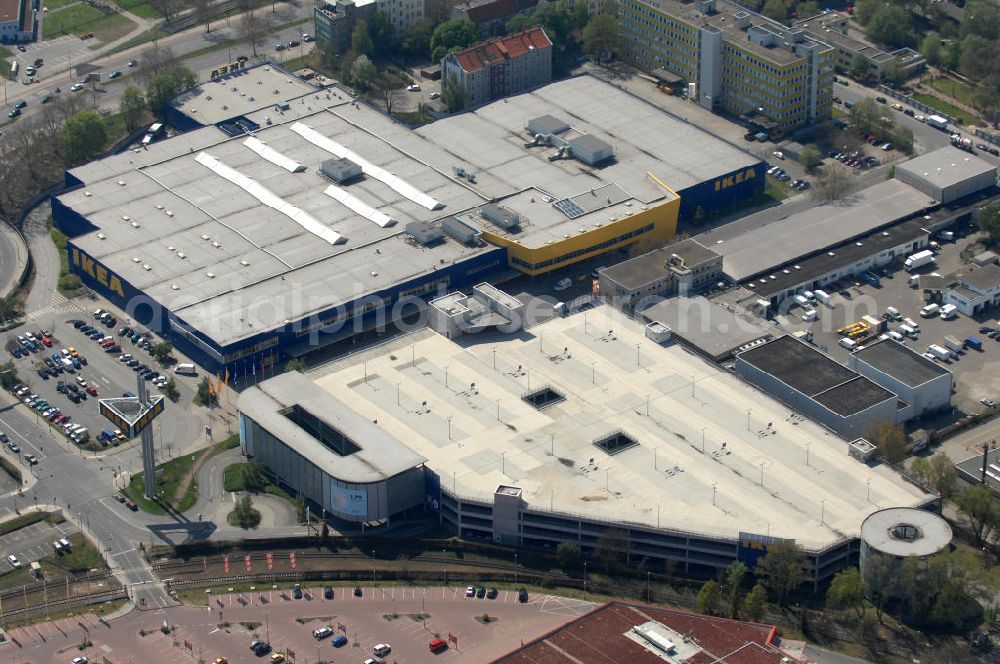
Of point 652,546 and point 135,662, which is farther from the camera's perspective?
point 652,546

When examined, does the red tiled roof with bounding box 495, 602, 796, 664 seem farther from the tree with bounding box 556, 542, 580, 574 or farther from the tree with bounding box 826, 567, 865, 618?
the tree with bounding box 556, 542, 580, 574

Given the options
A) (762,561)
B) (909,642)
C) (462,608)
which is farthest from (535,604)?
(909,642)

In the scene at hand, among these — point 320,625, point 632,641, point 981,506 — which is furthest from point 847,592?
point 320,625

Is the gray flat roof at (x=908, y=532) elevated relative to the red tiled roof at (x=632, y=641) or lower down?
elevated

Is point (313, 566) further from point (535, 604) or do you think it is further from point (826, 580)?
point (826, 580)

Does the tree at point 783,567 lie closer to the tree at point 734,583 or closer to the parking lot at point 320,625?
the tree at point 734,583

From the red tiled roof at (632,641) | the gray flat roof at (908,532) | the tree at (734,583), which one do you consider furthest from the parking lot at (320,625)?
the gray flat roof at (908,532)
